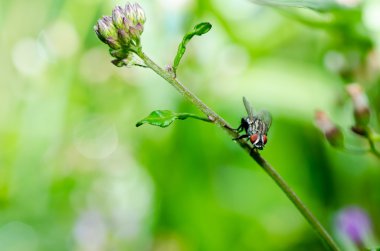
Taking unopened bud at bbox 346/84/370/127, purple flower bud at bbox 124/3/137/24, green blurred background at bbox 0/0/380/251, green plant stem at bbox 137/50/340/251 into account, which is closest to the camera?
green plant stem at bbox 137/50/340/251

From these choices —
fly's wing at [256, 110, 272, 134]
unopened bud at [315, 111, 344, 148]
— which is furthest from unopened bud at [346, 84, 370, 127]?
fly's wing at [256, 110, 272, 134]

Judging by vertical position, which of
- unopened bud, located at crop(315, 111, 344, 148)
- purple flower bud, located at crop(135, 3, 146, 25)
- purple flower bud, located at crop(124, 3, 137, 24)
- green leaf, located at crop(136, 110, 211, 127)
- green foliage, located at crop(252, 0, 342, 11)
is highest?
purple flower bud, located at crop(124, 3, 137, 24)

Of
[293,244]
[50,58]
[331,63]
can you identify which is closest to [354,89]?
[331,63]

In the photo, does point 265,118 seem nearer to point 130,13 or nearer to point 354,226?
point 130,13

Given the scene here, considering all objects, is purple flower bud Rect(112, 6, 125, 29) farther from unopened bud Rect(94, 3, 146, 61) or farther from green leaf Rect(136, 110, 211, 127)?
green leaf Rect(136, 110, 211, 127)

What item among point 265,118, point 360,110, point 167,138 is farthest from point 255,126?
point 167,138

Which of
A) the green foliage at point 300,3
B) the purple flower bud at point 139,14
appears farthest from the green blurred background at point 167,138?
the purple flower bud at point 139,14

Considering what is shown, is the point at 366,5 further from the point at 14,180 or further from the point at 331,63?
the point at 14,180
